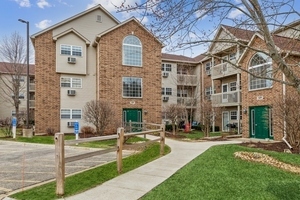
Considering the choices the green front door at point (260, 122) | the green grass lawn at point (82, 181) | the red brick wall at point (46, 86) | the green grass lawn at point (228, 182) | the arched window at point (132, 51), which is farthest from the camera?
the arched window at point (132, 51)

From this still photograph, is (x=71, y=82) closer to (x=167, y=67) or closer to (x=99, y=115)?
(x=99, y=115)

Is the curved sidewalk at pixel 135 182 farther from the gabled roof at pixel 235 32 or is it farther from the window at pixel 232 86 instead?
the window at pixel 232 86

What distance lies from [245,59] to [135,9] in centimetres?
1686

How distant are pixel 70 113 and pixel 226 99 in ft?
47.4

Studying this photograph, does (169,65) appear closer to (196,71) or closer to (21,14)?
(196,71)

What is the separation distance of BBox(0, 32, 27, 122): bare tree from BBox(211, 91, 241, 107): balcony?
23.1m

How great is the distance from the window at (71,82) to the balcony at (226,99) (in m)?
13.2

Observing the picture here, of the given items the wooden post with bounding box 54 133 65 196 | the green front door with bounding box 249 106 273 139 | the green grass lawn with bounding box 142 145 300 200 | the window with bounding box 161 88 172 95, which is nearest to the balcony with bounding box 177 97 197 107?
the window with bounding box 161 88 172 95

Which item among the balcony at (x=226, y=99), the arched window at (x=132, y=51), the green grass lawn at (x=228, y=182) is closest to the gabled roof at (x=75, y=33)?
the arched window at (x=132, y=51)

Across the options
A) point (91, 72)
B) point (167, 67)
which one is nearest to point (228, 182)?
point (91, 72)

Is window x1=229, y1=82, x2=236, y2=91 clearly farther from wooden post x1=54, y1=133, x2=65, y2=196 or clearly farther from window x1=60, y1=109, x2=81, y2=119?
wooden post x1=54, y1=133, x2=65, y2=196

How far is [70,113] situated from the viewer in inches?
939

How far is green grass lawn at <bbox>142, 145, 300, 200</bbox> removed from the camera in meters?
5.33

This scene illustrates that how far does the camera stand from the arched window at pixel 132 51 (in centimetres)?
2470
